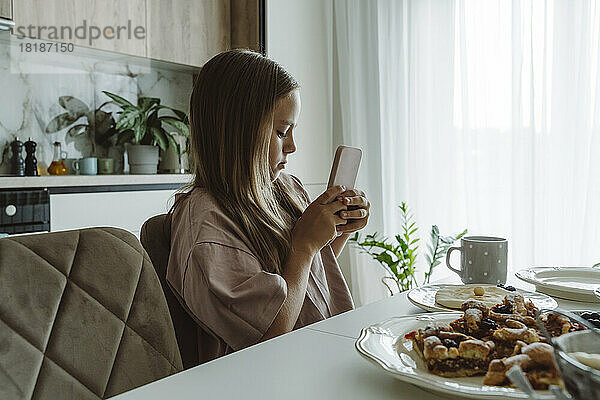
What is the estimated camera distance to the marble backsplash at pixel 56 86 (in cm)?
266

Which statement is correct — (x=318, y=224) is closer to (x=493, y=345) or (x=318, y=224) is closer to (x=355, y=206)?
(x=355, y=206)

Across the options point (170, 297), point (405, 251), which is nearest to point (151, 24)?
point (405, 251)

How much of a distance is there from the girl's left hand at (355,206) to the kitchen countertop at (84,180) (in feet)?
4.64

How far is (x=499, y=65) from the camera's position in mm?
2959

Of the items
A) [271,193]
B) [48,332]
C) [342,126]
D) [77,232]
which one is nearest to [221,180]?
[271,193]

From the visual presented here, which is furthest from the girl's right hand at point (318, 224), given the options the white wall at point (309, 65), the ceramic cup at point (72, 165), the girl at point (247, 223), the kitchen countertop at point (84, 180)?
the white wall at point (309, 65)

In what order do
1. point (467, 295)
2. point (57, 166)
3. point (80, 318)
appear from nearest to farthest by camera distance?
1. point (80, 318)
2. point (467, 295)
3. point (57, 166)

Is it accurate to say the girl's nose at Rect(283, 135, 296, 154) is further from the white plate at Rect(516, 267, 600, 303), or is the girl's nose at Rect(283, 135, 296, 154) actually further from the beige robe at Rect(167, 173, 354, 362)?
the white plate at Rect(516, 267, 600, 303)

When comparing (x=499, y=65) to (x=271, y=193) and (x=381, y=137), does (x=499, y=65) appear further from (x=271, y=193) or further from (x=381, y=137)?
(x=271, y=193)

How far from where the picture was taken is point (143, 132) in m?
3.03

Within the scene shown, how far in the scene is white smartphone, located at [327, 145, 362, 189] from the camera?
1308mm

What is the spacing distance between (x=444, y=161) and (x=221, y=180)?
2.10 metres

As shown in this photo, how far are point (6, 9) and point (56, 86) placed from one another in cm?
64

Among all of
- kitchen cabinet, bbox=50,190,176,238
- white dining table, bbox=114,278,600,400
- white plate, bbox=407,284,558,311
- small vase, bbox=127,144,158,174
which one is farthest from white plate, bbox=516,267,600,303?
small vase, bbox=127,144,158,174
